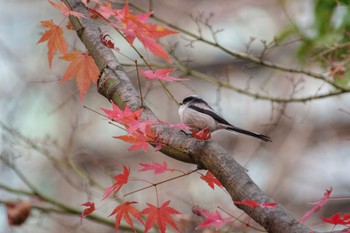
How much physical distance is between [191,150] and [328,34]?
1.59 m

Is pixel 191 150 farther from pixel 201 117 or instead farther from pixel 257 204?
pixel 201 117

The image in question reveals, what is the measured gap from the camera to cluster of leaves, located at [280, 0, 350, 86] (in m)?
2.76

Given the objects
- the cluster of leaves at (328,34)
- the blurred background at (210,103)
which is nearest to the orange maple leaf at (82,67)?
the cluster of leaves at (328,34)

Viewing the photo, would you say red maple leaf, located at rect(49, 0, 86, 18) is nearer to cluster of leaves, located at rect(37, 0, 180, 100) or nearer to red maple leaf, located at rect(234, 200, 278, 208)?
cluster of leaves, located at rect(37, 0, 180, 100)

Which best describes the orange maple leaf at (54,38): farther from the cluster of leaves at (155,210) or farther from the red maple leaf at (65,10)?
the cluster of leaves at (155,210)

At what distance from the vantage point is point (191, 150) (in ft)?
5.27

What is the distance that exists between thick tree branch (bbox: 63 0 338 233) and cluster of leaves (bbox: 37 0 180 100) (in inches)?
2.1

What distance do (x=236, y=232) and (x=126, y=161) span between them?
3.96 metres

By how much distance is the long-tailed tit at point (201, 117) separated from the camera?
2.29m

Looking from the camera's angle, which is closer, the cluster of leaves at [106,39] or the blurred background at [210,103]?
the cluster of leaves at [106,39]

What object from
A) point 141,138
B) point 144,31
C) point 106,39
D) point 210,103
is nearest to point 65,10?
point 106,39

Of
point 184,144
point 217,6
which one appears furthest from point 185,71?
point 217,6

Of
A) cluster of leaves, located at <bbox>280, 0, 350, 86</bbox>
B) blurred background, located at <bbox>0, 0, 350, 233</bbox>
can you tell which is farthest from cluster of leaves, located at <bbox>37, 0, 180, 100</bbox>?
blurred background, located at <bbox>0, 0, 350, 233</bbox>

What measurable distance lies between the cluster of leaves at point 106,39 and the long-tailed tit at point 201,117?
0.40m
